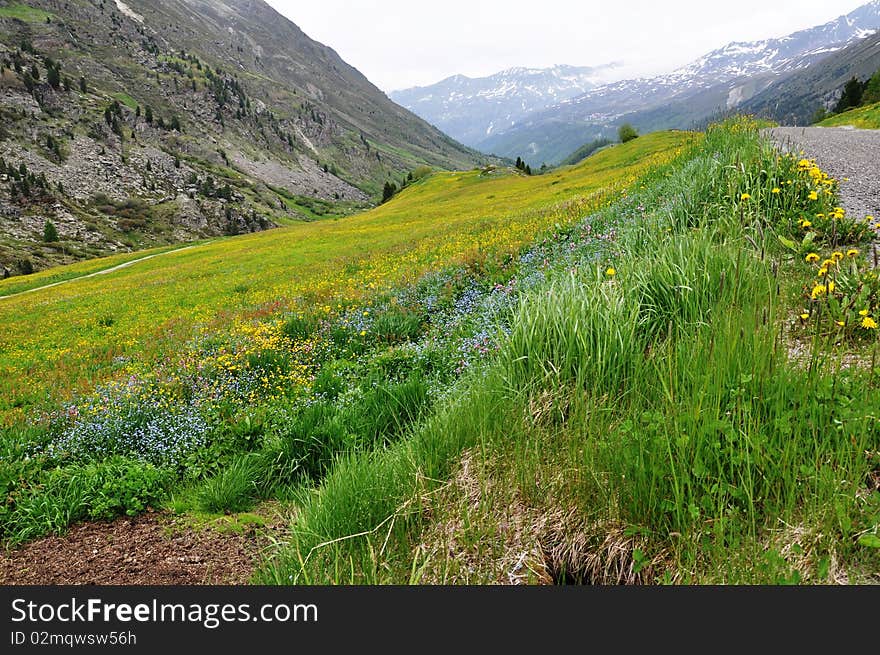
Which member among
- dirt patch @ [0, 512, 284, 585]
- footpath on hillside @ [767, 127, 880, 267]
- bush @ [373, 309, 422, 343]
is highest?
footpath on hillside @ [767, 127, 880, 267]

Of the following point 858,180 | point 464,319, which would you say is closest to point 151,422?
point 464,319

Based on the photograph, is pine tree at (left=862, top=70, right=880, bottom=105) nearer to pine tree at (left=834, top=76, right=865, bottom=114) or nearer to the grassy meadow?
pine tree at (left=834, top=76, right=865, bottom=114)

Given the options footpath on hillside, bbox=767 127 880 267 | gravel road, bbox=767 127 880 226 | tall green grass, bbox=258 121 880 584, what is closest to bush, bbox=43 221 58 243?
footpath on hillside, bbox=767 127 880 267

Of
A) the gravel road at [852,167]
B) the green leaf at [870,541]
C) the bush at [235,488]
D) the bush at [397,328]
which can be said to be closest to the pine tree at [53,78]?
the bush at [397,328]

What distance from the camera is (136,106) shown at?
18438cm

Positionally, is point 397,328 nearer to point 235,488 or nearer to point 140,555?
point 235,488

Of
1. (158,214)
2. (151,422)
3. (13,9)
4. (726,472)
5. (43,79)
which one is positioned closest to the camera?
(726,472)

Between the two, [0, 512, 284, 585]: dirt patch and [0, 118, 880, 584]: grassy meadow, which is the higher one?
[0, 118, 880, 584]: grassy meadow

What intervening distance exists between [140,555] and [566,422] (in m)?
4.10

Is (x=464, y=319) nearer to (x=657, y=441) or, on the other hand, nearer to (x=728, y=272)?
(x=728, y=272)

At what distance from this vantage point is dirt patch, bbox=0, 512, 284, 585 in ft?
13.4

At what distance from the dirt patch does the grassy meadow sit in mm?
286

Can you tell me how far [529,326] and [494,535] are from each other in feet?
7.03

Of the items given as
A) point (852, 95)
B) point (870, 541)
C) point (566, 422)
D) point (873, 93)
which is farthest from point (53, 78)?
point (870, 541)
